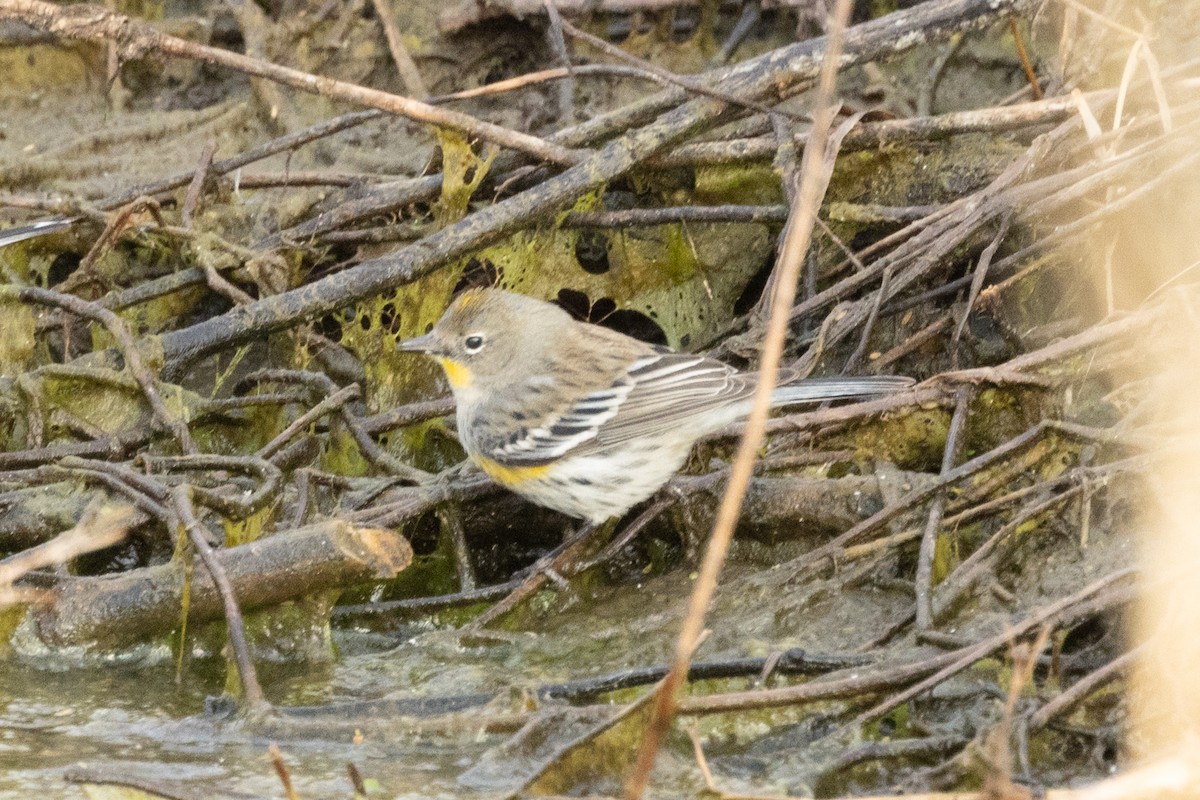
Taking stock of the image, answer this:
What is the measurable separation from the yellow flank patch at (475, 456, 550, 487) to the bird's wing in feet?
0.08

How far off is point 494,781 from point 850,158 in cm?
345

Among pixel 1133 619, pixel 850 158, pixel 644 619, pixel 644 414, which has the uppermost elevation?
pixel 850 158

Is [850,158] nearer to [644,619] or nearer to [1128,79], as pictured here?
[1128,79]

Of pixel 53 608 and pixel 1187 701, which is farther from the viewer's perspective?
pixel 53 608

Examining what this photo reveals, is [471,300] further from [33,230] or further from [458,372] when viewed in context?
[33,230]

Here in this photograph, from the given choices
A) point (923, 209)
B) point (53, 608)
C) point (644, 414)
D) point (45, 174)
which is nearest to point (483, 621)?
point (644, 414)

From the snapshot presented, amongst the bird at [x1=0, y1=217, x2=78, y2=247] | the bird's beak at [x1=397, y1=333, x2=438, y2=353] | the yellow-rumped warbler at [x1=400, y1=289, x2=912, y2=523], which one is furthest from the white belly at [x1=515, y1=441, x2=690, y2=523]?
the bird at [x1=0, y1=217, x2=78, y2=247]

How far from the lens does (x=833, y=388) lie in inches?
191

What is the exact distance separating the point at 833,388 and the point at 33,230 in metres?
3.65

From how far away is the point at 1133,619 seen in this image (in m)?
3.75

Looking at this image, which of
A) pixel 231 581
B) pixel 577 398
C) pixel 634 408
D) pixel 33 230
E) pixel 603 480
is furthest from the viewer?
pixel 33 230

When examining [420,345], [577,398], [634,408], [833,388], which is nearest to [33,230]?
[420,345]

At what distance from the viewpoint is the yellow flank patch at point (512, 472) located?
499 cm

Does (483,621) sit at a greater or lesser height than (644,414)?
lesser
